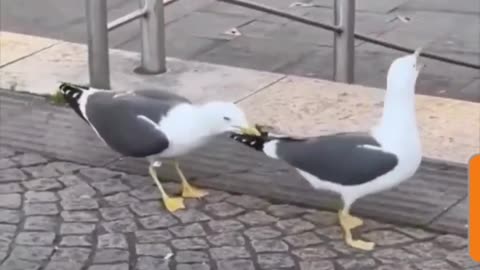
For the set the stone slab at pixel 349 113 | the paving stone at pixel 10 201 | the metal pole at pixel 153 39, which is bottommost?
the paving stone at pixel 10 201

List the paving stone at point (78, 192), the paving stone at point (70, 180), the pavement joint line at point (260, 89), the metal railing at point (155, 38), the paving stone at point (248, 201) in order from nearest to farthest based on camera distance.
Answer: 1. the paving stone at point (248, 201)
2. the paving stone at point (78, 192)
3. the paving stone at point (70, 180)
4. the pavement joint line at point (260, 89)
5. the metal railing at point (155, 38)

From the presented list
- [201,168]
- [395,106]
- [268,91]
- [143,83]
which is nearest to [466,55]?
[268,91]

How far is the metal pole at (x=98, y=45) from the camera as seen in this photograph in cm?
612

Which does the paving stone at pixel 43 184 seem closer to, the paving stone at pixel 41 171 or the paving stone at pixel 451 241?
the paving stone at pixel 41 171

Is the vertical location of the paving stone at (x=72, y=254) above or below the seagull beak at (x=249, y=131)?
below

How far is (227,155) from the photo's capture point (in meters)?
5.40

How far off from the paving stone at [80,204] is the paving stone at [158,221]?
25 cm

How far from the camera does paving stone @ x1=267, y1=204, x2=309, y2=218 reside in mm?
4801

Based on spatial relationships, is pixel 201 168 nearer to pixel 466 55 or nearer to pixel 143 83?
pixel 143 83

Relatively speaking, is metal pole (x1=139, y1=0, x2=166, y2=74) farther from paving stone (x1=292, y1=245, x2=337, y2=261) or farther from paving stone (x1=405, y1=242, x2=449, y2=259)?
paving stone (x1=405, y1=242, x2=449, y2=259)

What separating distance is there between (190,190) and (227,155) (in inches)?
19.0

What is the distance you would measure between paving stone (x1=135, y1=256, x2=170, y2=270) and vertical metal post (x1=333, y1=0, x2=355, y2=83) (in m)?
2.33

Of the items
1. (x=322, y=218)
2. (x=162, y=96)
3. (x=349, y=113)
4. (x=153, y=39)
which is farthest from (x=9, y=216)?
(x=153, y=39)

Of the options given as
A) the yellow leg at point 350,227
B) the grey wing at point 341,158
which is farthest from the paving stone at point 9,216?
the yellow leg at point 350,227
